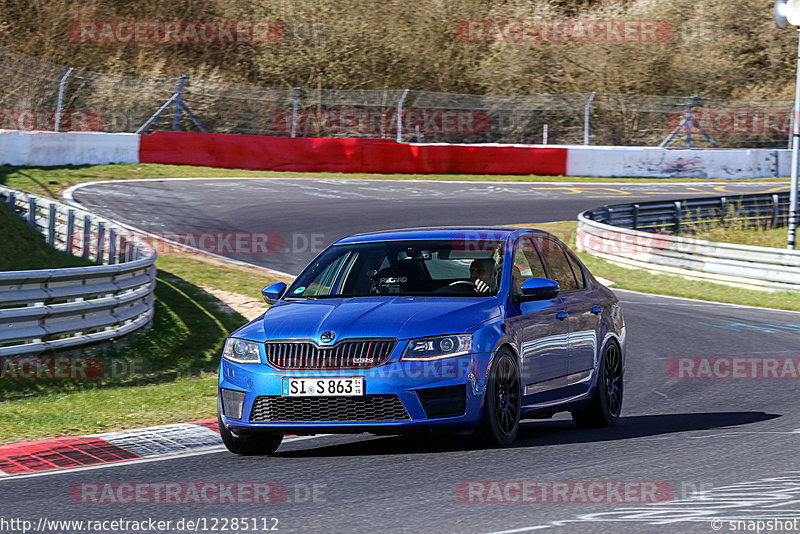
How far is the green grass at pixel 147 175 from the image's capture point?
26672mm

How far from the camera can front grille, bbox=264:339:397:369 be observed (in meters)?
7.21

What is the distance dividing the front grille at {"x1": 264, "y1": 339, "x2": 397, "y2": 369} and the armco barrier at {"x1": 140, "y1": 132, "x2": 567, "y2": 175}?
2583 centimetres

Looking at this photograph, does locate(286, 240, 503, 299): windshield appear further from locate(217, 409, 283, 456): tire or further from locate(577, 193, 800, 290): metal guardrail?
locate(577, 193, 800, 290): metal guardrail

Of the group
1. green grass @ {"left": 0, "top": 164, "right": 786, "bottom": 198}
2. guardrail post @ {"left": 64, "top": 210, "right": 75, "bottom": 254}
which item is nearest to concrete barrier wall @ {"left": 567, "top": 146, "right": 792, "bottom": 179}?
green grass @ {"left": 0, "top": 164, "right": 786, "bottom": 198}

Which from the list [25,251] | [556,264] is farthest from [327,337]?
[25,251]

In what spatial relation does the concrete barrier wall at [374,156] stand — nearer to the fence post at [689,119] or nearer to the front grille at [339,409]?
the fence post at [689,119]

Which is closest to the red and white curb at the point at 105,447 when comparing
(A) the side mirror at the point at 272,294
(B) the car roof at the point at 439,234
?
(A) the side mirror at the point at 272,294

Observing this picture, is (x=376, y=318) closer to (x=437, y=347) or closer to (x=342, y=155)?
(x=437, y=347)

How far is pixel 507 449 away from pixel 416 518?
82.6 inches

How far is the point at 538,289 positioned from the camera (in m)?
8.02

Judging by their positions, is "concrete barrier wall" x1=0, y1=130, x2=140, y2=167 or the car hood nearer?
the car hood

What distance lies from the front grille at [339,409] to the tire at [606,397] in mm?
2434

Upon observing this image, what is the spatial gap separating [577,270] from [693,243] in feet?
46.7

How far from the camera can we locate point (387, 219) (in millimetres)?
25734
